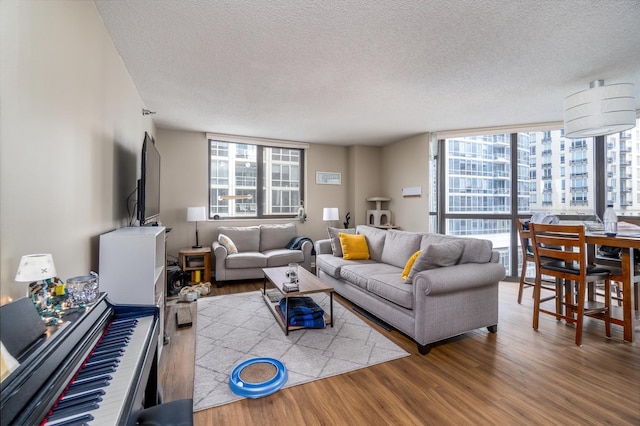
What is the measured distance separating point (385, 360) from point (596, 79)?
134 inches

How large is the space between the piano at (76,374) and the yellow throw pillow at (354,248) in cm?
294

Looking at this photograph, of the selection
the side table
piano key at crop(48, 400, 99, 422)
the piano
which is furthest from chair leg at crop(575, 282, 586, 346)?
the side table

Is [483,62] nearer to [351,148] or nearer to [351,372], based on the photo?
[351,372]

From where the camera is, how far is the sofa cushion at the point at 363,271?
3036mm

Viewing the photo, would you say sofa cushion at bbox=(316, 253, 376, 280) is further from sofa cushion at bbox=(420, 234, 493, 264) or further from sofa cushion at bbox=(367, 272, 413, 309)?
sofa cushion at bbox=(420, 234, 493, 264)

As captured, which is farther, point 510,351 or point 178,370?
point 510,351

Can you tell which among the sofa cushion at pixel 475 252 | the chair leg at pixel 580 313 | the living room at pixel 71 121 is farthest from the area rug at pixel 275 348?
the chair leg at pixel 580 313

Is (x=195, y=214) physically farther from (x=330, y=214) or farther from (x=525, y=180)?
(x=525, y=180)

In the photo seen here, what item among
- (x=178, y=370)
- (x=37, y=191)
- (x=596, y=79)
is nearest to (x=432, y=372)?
(x=178, y=370)

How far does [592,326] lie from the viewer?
282 cm

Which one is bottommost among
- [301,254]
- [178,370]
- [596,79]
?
[178,370]

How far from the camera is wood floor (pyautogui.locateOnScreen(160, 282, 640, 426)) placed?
1.62 metres

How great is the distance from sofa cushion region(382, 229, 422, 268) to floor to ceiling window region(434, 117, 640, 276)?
1823 mm

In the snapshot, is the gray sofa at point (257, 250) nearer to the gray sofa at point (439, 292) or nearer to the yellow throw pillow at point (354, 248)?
the yellow throw pillow at point (354, 248)
